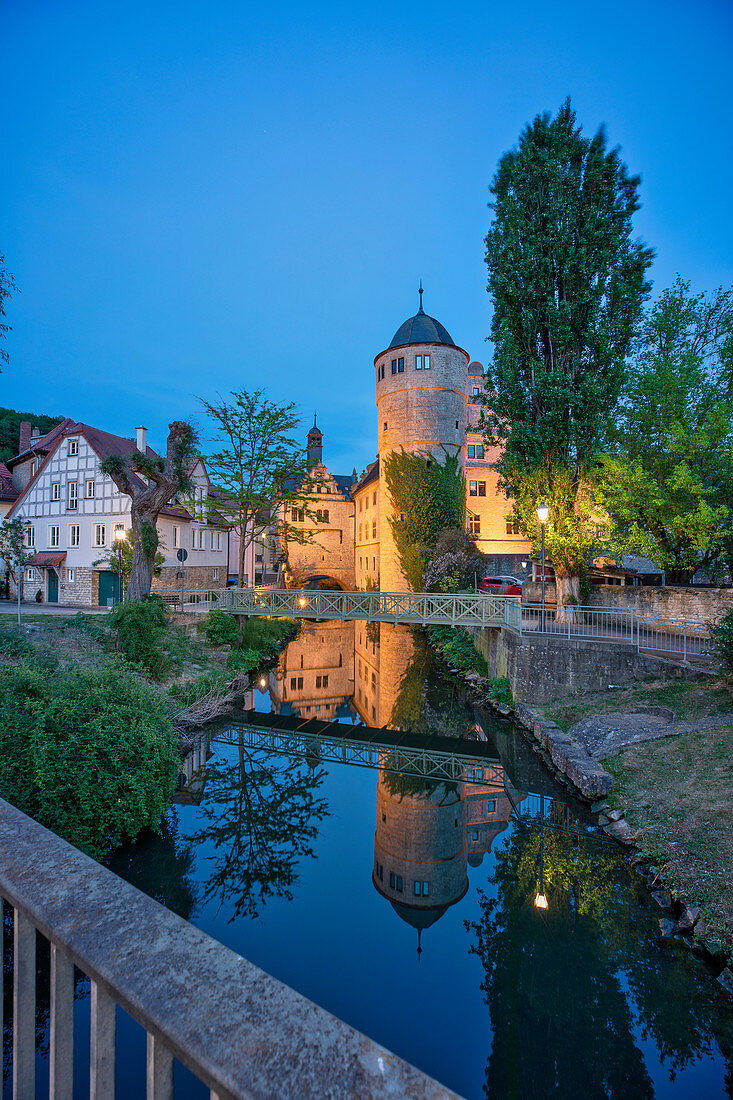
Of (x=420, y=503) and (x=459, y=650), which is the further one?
(x=420, y=503)

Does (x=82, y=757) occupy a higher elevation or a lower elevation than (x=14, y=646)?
lower

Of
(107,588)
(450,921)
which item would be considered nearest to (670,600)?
(450,921)

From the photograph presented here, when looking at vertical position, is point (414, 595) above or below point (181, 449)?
below

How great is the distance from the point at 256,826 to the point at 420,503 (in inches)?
894

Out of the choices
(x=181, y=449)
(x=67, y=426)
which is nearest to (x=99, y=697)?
(x=181, y=449)

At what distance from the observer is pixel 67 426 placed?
29.4m

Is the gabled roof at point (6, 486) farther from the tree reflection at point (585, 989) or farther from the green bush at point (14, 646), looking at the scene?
the tree reflection at point (585, 989)

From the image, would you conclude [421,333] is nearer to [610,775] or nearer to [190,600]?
[190,600]

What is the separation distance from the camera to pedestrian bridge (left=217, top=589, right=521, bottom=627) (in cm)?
1739

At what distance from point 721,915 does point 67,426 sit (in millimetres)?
32999

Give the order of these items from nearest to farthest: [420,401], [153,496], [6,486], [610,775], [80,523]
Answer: [610,775]
[153,496]
[80,523]
[6,486]
[420,401]

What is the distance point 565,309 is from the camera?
48.9 ft

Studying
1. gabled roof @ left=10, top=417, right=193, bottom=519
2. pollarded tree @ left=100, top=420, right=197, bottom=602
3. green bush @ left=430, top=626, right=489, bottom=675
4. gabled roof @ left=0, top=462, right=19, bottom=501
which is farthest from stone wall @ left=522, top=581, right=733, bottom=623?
gabled roof @ left=0, top=462, right=19, bottom=501

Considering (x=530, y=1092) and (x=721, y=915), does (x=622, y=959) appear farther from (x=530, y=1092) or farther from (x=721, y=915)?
(x=530, y=1092)
